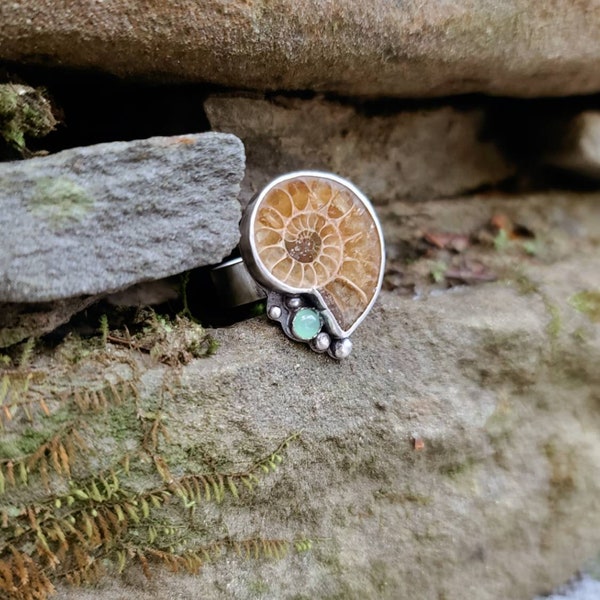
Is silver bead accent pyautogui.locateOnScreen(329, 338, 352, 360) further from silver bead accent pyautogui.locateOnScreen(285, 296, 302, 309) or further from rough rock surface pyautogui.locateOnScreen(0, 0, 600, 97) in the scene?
rough rock surface pyautogui.locateOnScreen(0, 0, 600, 97)

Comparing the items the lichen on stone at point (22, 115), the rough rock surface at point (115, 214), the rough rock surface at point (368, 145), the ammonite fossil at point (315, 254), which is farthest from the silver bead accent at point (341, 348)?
the lichen on stone at point (22, 115)

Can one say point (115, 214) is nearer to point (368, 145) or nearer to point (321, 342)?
point (321, 342)

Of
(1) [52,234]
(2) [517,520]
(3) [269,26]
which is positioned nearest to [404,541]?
(2) [517,520]

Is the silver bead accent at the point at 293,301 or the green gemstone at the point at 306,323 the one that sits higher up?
the silver bead accent at the point at 293,301

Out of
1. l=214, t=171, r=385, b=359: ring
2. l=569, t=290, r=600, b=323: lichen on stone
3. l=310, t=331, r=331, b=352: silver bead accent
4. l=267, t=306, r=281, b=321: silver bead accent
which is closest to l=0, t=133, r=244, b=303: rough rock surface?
l=214, t=171, r=385, b=359: ring

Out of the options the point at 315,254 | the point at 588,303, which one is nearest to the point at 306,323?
the point at 315,254

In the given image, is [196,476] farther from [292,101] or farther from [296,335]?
[292,101]

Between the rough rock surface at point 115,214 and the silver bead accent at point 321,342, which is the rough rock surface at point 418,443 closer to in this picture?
the silver bead accent at point 321,342
